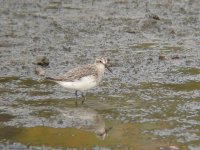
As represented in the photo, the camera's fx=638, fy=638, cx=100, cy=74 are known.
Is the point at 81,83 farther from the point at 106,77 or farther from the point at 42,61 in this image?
the point at 42,61

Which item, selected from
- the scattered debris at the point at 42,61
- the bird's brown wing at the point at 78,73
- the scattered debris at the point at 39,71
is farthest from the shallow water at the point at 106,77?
the bird's brown wing at the point at 78,73

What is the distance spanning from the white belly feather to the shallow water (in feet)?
0.99

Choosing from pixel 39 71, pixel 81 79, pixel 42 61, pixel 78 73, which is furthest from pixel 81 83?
pixel 42 61

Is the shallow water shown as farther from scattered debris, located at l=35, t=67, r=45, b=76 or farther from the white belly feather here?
the white belly feather

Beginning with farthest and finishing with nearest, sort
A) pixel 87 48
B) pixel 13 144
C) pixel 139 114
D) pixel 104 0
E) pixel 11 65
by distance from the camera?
pixel 104 0 < pixel 87 48 < pixel 11 65 < pixel 139 114 < pixel 13 144

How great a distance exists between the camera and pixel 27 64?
1545 centimetres

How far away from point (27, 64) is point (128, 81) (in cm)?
294

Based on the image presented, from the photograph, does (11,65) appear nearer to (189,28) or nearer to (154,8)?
(189,28)

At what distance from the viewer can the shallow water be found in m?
10.1

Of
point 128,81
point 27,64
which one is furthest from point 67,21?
point 128,81

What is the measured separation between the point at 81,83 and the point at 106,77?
221cm

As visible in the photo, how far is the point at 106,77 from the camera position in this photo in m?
14.2

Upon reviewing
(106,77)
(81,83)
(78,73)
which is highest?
(78,73)

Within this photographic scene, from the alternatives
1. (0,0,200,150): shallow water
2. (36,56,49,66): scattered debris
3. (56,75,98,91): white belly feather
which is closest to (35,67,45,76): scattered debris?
(0,0,200,150): shallow water
